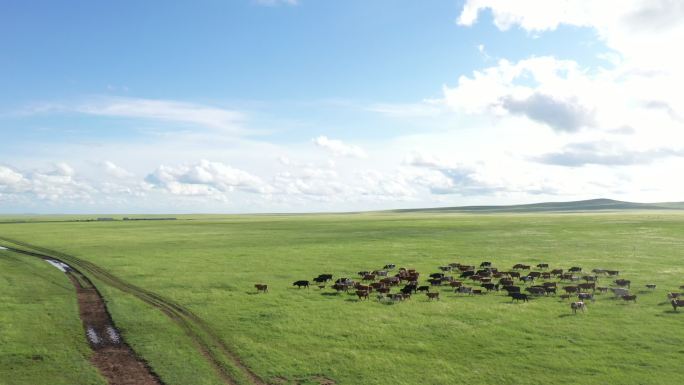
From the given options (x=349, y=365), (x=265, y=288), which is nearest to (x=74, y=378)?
(x=349, y=365)

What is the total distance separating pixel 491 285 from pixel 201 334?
25268 millimetres

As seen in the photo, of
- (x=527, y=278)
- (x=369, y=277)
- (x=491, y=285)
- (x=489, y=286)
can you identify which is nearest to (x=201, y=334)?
(x=369, y=277)

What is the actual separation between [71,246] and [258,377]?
70340mm

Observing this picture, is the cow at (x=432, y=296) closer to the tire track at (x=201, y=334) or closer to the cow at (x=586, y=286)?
the cow at (x=586, y=286)

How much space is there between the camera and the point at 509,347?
26.5 m

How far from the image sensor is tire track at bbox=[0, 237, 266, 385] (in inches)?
922

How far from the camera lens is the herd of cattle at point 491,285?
37344 millimetres

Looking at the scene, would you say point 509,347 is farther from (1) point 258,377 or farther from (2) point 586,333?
(1) point 258,377

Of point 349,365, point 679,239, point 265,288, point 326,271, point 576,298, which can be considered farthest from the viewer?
point 679,239

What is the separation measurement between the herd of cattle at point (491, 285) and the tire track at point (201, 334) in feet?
27.8

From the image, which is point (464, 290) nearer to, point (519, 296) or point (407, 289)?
point (519, 296)

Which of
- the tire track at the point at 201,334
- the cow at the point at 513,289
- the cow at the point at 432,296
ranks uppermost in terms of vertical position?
the cow at the point at 513,289

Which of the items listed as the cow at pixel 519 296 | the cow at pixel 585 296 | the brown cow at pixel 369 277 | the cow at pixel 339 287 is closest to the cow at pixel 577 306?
the cow at pixel 585 296

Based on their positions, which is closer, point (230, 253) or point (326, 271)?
point (326, 271)
